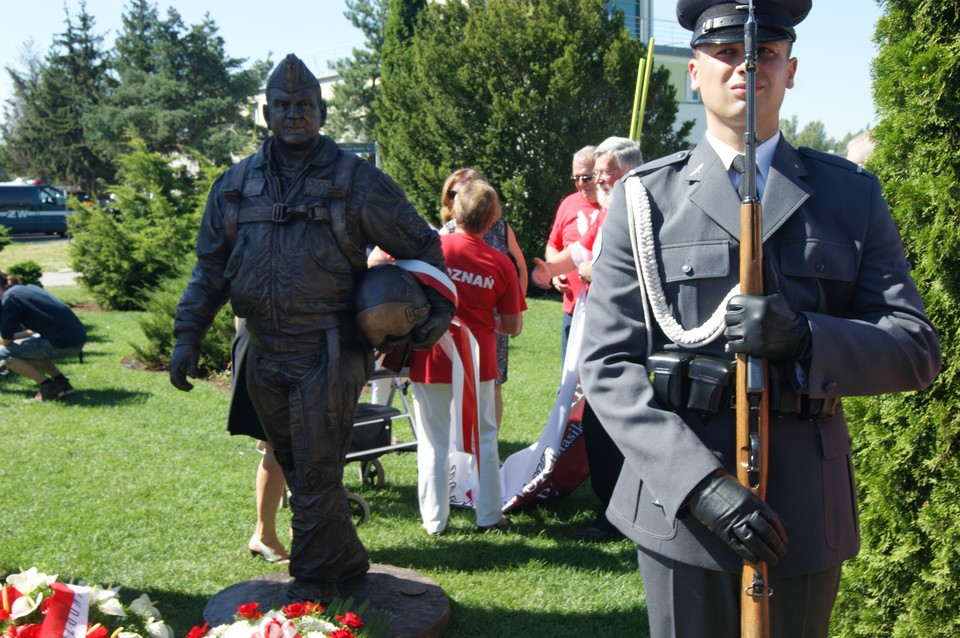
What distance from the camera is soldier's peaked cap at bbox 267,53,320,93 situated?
3.81 meters

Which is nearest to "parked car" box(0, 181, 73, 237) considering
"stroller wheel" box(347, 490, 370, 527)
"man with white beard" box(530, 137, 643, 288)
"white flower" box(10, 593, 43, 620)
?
"stroller wheel" box(347, 490, 370, 527)

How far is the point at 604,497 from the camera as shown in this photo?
5.62 metres

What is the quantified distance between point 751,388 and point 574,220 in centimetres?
478

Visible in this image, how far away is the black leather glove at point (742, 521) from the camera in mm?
1951

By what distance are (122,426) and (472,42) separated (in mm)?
11639

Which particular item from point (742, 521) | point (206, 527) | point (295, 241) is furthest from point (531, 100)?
point (742, 521)

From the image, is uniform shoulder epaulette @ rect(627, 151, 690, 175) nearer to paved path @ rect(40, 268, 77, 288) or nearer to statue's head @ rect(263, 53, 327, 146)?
statue's head @ rect(263, 53, 327, 146)

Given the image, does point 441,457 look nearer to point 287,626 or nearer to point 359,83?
point 287,626

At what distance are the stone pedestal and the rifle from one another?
2272 millimetres

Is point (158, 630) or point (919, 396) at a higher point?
point (919, 396)

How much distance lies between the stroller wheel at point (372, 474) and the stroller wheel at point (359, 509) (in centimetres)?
57

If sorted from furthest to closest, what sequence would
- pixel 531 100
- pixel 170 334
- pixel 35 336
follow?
pixel 531 100
pixel 170 334
pixel 35 336

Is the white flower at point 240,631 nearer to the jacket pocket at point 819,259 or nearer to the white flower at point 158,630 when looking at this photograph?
the white flower at point 158,630

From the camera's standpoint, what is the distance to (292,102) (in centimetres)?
385
